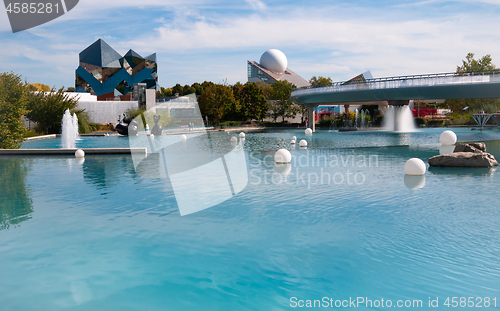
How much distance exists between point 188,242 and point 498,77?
35.8m

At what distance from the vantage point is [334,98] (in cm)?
4706

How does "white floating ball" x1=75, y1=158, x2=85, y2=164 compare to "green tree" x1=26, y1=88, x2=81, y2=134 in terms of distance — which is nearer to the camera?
"white floating ball" x1=75, y1=158, x2=85, y2=164

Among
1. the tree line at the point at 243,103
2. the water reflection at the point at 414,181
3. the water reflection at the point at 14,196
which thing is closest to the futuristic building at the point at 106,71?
the tree line at the point at 243,103

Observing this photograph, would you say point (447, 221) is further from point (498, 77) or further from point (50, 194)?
point (498, 77)

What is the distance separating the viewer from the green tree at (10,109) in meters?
22.7

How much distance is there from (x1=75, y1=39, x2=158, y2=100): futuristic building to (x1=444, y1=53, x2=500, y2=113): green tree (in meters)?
64.6

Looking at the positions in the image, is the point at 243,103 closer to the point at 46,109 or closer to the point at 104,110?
the point at 104,110

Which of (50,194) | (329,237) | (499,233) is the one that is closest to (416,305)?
(329,237)

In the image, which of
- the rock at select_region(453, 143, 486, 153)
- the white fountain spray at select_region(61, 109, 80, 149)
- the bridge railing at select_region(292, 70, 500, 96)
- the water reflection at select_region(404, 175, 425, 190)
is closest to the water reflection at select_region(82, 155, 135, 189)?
the water reflection at select_region(404, 175, 425, 190)

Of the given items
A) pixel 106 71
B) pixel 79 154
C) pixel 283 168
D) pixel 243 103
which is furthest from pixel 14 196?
pixel 106 71

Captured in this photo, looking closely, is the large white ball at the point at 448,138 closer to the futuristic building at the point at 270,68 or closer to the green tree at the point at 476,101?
the green tree at the point at 476,101

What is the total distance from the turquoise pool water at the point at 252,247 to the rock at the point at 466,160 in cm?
378

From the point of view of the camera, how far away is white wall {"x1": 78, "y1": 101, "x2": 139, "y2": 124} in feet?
180

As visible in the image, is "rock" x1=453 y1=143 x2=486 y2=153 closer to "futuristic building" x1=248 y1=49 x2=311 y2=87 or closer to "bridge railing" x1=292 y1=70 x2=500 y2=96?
"bridge railing" x1=292 y1=70 x2=500 y2=96
